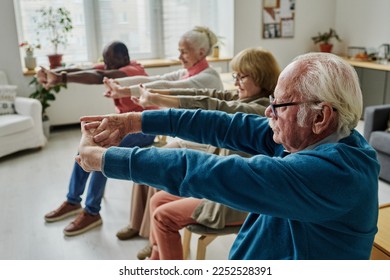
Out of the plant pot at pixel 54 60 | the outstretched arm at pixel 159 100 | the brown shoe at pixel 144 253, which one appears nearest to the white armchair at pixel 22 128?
the plant pot at pixel 54 60

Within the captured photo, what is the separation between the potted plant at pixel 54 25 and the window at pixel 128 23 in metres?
0.12

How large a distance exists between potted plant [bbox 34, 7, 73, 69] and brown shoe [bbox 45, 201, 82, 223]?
2788mm

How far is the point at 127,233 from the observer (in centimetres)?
264

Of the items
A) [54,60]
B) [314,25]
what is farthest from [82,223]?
[314,25]

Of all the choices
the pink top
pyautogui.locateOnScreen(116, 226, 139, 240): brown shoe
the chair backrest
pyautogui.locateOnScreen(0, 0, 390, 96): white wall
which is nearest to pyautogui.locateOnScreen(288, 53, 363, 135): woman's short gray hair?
the pink top

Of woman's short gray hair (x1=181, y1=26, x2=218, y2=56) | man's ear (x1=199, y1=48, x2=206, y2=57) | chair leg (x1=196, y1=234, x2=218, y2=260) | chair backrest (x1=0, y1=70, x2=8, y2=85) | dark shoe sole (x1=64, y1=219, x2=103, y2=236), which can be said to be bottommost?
dark shoe sole (x1=64, y1=219, x2=103, y2=236)

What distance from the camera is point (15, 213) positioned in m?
3.03

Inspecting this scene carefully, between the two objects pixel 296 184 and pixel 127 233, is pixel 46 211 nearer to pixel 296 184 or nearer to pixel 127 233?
pixel 127 233

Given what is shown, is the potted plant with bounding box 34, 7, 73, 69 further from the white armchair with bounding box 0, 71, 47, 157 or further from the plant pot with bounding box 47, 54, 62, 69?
the white armchair with bounding box 0, 71, 47, 157

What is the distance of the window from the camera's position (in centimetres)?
540

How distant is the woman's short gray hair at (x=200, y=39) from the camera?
102 inches

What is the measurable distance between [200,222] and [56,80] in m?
1.47

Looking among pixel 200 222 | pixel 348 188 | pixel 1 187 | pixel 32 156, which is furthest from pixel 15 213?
pixel 348 188

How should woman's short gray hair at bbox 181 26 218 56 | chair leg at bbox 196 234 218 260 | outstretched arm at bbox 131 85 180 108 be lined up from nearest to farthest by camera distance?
outstretched arm at bbox 131 85 180 108, chair leg at bbox 196 234 218 260, woman's short gray hair at bbox 181 26 218 56
